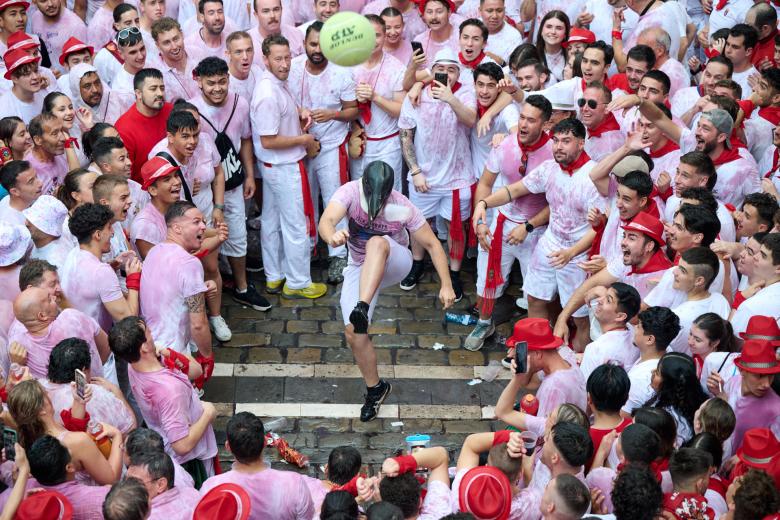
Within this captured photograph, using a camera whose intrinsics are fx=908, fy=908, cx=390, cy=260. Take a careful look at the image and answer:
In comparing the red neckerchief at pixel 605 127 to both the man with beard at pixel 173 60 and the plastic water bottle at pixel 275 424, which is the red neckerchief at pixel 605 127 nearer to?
the plastic water bottle at pixel 275 424

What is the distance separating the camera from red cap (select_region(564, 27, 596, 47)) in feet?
30.9

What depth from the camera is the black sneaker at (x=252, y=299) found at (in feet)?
29.1

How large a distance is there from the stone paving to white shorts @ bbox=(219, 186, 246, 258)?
1.80 feet

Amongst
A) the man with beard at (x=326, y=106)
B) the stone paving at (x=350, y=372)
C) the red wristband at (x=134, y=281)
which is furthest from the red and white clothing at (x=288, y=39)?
the red wristband at (x=134, y=281)

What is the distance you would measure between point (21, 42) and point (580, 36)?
5460mm

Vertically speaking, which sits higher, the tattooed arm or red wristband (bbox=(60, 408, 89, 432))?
red wristband (bbox=(60, 408, 89, 432))

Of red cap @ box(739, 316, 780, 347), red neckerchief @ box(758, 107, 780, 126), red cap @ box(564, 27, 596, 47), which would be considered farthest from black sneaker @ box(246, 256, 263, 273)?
red cap @ box(739, 316, 780, 347)

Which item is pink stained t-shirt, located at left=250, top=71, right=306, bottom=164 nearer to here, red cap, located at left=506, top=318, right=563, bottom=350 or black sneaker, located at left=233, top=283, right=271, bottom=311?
black sneaker, located at left=233, top=283, right=271, bottom=311

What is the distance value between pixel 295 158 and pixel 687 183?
145 inches

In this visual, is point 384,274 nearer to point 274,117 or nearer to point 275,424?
point 275,424

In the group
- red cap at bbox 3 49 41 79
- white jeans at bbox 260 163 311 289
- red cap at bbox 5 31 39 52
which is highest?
red cap at bbox 5 31 39 52

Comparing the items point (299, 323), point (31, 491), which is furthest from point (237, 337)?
point (31, 491)

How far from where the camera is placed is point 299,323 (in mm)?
8672

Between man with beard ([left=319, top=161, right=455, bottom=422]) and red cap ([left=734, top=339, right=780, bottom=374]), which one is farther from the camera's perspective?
man with beard ([left=319, top=161, right=455, bottom=422])
